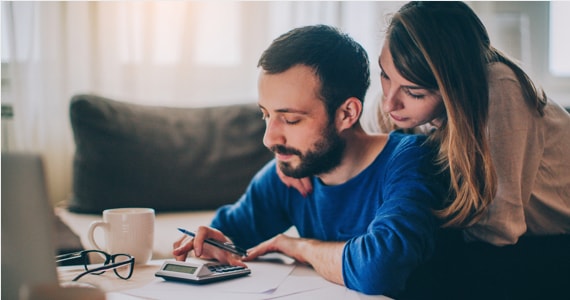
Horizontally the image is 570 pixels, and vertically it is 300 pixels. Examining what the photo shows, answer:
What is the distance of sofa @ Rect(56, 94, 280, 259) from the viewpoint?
1.86 m

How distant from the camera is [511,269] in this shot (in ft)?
3.25

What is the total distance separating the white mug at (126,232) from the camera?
3.50 feet

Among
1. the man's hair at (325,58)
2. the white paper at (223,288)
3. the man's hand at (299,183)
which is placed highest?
the man's hair at (325,58)

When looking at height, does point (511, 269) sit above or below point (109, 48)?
below

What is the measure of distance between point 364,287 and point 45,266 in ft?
1.72

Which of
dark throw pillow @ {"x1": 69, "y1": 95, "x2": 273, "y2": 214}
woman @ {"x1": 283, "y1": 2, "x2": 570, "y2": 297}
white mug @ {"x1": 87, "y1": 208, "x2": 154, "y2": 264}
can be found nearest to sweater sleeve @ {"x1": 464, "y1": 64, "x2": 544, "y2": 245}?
woman @ {"x1": 283, "y1": 2, "x2": 570, "y2": 297}

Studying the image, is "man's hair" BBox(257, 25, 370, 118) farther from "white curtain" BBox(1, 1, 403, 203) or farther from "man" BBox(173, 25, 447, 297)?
"white curtain" BBox(1, 1, 403, 203)

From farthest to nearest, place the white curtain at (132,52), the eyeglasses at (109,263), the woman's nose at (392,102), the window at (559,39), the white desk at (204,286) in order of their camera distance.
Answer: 1. the window at (559,39)
2. the white curtain at (132,52)
3. the woman's nose at (392,102)
4. the eyeglasses at (109,263)
5. the white desk at (204,286)

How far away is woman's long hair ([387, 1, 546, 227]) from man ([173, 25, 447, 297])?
57 millimetres

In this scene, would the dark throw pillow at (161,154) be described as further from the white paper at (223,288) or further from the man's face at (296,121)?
the white paper at (223,288)

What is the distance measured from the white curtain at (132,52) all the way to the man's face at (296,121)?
887 mm

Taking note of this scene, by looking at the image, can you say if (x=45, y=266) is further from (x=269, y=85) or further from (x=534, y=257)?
(x=534, y=257)

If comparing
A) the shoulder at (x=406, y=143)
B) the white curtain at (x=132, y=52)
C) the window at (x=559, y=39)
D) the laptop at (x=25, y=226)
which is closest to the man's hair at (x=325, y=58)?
the shoulder at (x=406, y=143)

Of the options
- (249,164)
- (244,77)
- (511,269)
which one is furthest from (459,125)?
(244,77)
